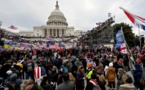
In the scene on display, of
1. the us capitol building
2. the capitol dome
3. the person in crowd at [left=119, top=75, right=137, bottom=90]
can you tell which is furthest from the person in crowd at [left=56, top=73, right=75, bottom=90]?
the capitol dome

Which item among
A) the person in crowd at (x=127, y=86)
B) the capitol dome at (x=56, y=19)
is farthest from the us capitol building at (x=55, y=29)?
the person in crowd at (x=127, y=86)

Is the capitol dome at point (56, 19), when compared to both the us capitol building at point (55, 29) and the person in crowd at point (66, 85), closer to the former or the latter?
the us capitol building at point (55, 29)

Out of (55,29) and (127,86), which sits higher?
(55,29)

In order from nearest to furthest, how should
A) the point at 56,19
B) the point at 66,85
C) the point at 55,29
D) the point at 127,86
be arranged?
the point at 127,86, the point at 66,85, the point at 55,29, the point at 56,19

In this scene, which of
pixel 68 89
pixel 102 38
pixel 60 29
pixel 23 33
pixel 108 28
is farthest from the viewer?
pixel 23 33

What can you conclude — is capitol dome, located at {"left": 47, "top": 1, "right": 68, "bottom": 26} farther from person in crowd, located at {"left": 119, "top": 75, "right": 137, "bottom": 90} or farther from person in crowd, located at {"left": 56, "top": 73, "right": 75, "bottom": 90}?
person in crowd, located at {"left": 119, "top": 75, "right": 137, "bottom": 90}

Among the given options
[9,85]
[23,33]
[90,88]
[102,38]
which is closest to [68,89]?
[90,88]

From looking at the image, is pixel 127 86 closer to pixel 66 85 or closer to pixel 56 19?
pixel 66 85

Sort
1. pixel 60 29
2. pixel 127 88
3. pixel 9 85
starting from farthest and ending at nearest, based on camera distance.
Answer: pixel 60 29 → pixel 9 85 → pixel 127 88

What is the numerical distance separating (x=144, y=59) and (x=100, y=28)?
2695 centimetres

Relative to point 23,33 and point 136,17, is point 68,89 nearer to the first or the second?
point 136,17

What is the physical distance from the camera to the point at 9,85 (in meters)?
5.58

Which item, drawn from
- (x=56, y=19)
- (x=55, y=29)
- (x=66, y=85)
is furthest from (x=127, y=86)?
(x=56, y=19)

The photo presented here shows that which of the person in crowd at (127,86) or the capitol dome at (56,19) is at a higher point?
the capitol dome at (56,19)
